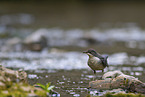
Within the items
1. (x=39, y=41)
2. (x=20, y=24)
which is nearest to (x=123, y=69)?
(x=39, y=41)

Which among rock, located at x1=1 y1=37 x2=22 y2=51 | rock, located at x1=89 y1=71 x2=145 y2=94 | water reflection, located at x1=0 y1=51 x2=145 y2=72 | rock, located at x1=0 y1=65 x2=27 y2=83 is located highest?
rock, located at x1=1 y1=37 x2=22 y2=51

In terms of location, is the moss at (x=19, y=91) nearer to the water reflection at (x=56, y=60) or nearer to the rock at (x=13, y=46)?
the water reflection at (x=56, y=60)

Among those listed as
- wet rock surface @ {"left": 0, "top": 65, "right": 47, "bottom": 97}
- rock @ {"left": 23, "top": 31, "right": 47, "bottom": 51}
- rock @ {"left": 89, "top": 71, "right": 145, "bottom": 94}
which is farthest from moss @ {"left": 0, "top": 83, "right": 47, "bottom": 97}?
rock @ {"left": 23, "top": 31, "right": 47, "bottom": 51}

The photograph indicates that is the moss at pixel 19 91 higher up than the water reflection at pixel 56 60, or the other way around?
the water reflection at pixel 56 60

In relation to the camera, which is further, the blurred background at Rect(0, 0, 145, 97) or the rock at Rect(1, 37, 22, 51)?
the rock at Rect(1, 37, 22, 51)

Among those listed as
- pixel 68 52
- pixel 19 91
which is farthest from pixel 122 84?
pixel 68 52

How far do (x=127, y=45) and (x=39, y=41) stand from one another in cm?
428

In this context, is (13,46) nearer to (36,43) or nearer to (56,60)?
(36,43)

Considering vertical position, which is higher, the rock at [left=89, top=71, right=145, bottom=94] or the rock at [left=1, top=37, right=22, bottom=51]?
the rock at [left=1, top=37, right=22, bottom=51]

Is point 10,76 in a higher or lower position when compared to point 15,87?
higher

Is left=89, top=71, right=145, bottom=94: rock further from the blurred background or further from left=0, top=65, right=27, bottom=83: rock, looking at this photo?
left=0, top=65, right=27, bottom=83: rock

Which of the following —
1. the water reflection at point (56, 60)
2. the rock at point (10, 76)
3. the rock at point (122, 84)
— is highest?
the water reflection at point (56, 60)

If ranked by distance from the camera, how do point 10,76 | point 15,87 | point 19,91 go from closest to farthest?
point 19,91
point 15,87
point 10,76

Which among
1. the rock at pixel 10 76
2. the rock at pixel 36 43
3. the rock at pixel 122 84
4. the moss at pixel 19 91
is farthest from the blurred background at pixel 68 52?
the moss at pixel 19 91
